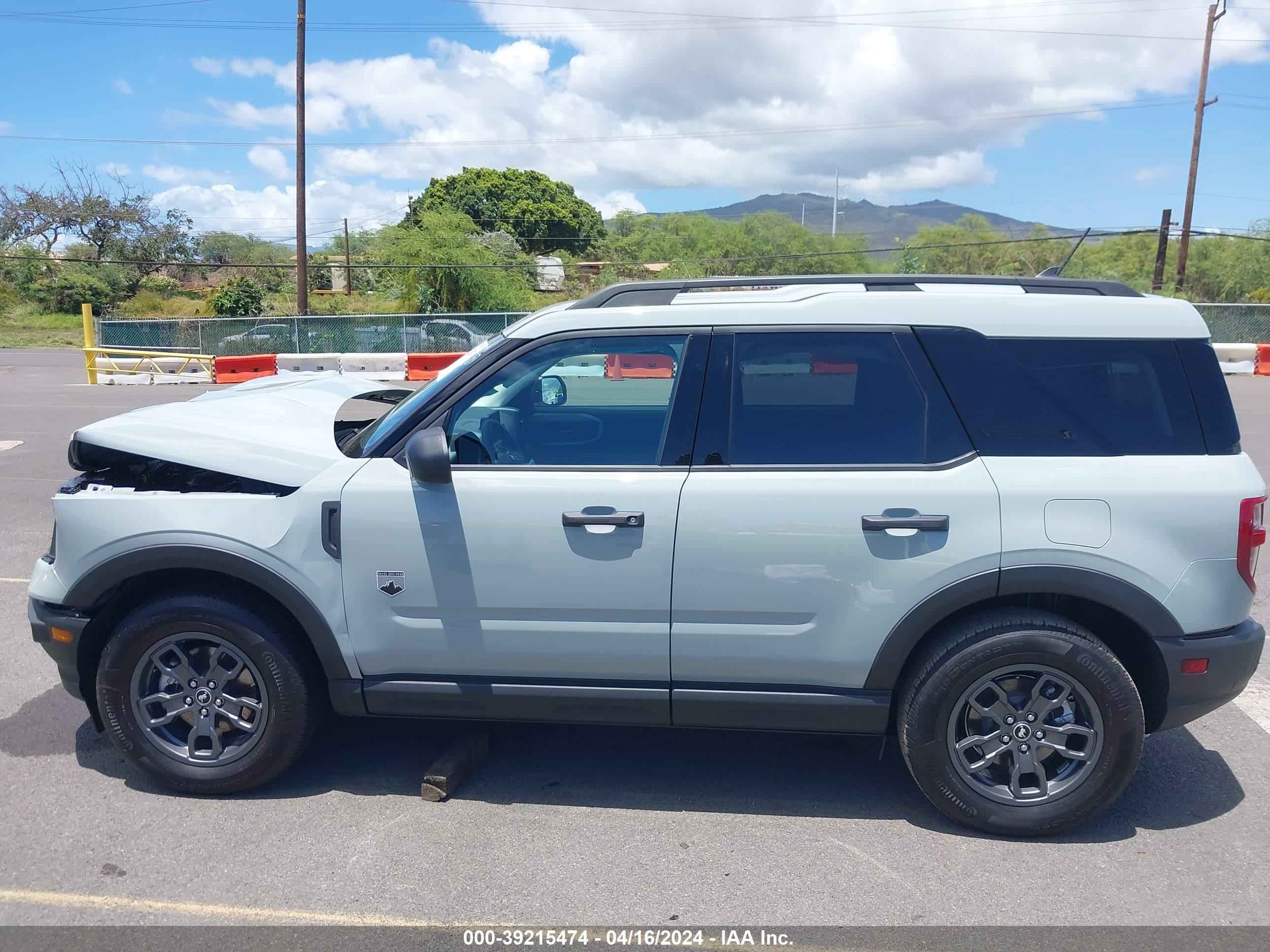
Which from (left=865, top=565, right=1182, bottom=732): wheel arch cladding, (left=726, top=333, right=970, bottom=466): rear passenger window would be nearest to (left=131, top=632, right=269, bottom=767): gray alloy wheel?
(left=726, top=333, right=970, bottom=466): rear passenger window

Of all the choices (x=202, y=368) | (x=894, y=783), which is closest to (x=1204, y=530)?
(x=894, y=783)

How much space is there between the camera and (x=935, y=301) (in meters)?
3.57

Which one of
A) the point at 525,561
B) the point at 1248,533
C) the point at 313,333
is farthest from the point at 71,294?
the point at 1248,533

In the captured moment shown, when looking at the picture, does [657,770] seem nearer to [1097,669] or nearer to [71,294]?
[1097,669]

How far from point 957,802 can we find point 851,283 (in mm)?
2031

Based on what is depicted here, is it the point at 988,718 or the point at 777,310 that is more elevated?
the point at 777,310

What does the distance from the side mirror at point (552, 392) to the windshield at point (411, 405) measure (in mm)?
312

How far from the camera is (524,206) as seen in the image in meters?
70.7

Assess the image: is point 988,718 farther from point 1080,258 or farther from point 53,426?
point 1080,258

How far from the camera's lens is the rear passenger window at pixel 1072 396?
3.45m

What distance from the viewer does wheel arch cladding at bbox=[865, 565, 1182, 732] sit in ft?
11.0

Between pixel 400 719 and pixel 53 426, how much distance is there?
41.7 feet

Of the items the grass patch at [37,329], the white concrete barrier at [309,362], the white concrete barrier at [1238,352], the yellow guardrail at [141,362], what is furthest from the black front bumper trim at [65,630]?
the grass patch at [37,329]

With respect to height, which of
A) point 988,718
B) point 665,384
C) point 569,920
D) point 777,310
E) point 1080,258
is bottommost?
point 569,920
